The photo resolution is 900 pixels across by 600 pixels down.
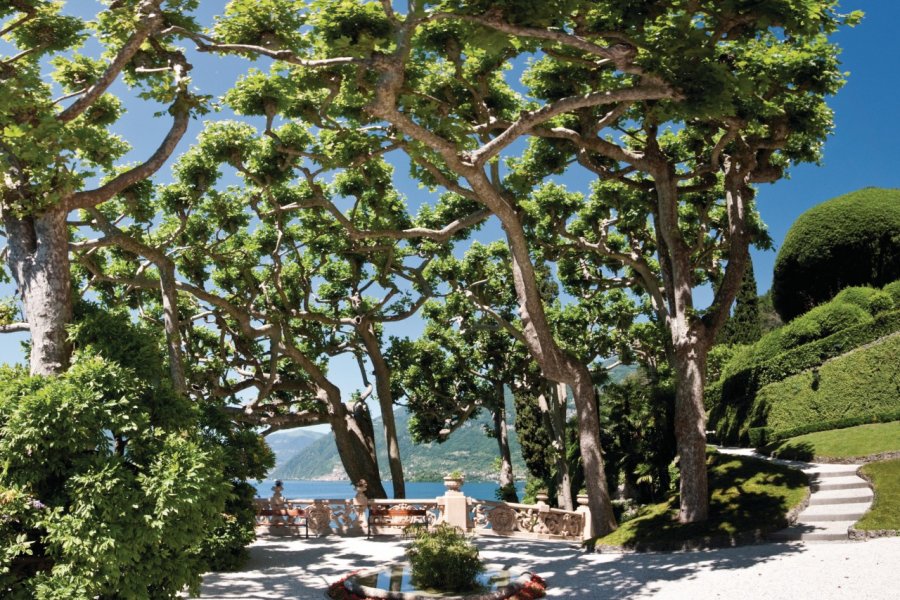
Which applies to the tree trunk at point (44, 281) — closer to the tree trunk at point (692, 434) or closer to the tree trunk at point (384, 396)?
the tree trunk at point (692, 434)

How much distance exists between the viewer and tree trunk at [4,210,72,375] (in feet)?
32.4

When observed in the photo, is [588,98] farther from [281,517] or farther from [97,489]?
[281,517]

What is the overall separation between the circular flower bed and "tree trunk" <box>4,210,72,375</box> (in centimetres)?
579

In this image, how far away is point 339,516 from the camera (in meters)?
21.0

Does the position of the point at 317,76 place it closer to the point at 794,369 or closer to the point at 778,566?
the point at 778,566

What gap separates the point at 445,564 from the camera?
11164mm

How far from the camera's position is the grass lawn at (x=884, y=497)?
456 inches

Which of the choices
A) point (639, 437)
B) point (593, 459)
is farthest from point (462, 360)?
point (593, 459)

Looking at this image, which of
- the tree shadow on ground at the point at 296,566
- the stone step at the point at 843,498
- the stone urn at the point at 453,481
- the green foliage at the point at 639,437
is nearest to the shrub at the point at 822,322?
the green foliage at the point at 639,437

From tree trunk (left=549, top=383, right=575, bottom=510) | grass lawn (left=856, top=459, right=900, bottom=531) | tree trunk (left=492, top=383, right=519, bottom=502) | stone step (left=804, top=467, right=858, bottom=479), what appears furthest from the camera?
tree trunk (left=492, top=383, right=519, bottom=502)

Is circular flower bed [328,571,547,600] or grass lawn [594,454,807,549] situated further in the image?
grass lawn [594,454,807,549]

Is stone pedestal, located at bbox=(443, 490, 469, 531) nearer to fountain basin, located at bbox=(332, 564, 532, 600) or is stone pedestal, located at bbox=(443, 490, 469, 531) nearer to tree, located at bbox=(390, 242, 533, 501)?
fountain basin, located at bbox=(332, 564, 532, 600)

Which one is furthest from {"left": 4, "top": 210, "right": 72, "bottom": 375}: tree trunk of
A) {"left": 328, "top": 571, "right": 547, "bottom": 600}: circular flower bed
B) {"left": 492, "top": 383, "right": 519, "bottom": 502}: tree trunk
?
{"left": 492, "top": 383, "right": 519, "bottom": 502}: tree trunk

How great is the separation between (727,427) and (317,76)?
20210mm
